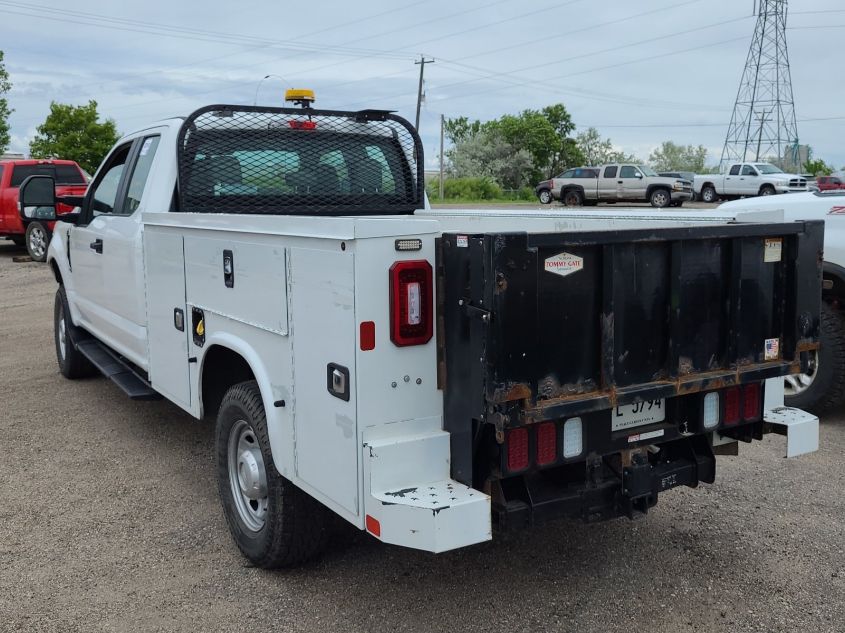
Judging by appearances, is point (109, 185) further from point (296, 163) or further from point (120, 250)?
point (296, 163)

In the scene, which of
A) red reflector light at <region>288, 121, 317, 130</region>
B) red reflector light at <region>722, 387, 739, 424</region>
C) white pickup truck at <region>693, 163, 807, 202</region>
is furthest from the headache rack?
white pickup truck at <region>693, 163, 807, 202</region>

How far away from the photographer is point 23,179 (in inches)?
683

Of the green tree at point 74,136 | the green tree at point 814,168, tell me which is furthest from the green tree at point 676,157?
the green tree at point 74,136

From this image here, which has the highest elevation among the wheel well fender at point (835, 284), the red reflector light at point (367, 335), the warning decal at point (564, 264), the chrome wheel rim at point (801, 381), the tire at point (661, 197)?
the tire at point (661, 197)

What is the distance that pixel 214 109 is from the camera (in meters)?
5.26

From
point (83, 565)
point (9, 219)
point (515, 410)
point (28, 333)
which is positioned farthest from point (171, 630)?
point (9, 219)

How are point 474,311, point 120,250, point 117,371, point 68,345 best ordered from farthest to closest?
point 68,345, point 117,371, point 120,250, point 474,311

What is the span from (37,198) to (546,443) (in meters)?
4.81

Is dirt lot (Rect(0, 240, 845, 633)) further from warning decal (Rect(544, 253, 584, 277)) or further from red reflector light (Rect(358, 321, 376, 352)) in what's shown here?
warning decal (Rect(544, 253, 584, 277))

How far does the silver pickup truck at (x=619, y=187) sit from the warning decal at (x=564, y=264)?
101 feet

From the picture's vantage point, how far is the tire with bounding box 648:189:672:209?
1300 inches

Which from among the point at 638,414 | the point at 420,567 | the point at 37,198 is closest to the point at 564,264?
the point at 638,414

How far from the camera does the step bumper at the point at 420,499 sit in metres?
2.92

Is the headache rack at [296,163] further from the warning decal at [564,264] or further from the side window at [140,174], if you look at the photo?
the warning decal at [564,264]
